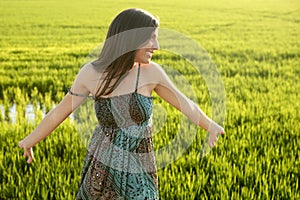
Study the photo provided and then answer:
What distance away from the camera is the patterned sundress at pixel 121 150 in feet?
5.82

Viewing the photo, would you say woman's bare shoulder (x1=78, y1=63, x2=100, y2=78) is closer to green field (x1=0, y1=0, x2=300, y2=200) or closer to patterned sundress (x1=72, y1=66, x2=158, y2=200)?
patterned sundress (x1=72, y1=66, x2=158, y2=200)

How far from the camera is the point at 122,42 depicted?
66.1 inches

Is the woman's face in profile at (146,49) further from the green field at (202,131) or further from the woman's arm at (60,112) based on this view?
the green field at (202,131)

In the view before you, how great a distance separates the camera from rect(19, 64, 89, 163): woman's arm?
1.79m

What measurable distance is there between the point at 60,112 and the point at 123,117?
9.9 inches

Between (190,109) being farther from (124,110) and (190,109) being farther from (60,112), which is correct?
(60,112)

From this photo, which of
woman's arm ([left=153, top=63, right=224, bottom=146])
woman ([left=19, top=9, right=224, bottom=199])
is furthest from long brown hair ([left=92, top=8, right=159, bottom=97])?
woman's arm ([left=153, top=63, right=224, bottom=146])

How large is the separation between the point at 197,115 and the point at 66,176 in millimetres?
1458

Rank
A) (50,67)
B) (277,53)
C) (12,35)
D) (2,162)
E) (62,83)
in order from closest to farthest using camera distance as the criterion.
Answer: (2,162), (62,83), (50,67), (277,53), (12,35)

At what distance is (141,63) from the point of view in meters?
1.78

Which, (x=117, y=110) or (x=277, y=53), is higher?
(x=117, y=110)

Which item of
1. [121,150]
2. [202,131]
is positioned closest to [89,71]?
[121,150]

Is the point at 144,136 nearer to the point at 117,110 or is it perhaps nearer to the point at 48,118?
the point at 117,110

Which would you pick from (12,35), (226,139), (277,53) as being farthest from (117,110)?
(12,35)
